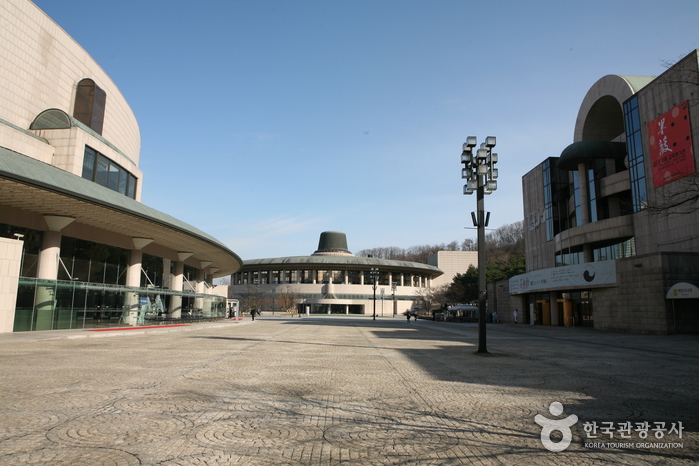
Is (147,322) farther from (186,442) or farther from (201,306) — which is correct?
(186,442)

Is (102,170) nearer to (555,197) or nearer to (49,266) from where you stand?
(49,266)

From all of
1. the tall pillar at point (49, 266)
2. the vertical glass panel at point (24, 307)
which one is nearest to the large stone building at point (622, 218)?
the tall pillar at point (49, 266)

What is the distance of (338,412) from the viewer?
6922 millimetres

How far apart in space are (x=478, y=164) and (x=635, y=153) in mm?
25105

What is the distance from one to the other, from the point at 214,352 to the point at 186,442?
35.7ft

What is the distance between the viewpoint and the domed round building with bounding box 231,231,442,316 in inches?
4365

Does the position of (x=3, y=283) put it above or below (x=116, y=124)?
below

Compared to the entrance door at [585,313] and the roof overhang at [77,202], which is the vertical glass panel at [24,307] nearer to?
the roof overhang at [77,202]

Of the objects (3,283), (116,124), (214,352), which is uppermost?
(116,124)

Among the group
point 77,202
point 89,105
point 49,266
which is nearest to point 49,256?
point 49,266

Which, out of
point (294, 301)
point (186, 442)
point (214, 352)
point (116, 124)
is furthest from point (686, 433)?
point (294, 301)

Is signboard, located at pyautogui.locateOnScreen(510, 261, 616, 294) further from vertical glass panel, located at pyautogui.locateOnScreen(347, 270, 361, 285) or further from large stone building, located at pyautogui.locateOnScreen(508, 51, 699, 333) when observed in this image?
vertical glass panel, located at pyautogui.locateOnScreen(347, 270, 361, 285)

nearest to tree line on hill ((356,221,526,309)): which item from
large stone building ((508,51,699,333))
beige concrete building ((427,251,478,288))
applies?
beige concrete building ((427,251,478,288))

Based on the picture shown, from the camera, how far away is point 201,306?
44906 millimetres
